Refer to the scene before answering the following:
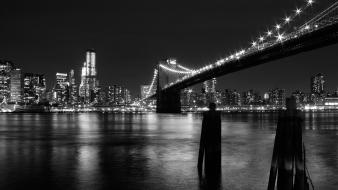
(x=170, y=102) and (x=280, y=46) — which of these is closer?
(x=280, y=46)

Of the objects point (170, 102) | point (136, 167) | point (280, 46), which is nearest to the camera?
point (136, 167)

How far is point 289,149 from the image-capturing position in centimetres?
799

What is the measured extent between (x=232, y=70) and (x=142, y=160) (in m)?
46.8

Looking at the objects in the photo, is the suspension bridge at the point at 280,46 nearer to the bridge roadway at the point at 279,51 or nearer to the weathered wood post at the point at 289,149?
the bridge roadway at the point at 279,51

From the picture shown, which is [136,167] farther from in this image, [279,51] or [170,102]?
[170,102]

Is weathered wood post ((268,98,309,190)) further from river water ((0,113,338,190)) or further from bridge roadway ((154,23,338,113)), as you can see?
bridge roadway ((154,23,338,113))

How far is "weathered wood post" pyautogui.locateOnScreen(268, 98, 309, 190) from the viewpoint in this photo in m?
7.99

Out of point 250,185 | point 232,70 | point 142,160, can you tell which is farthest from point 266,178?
point 232,70

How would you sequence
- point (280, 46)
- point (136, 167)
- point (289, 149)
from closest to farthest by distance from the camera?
1. point (289, 149)
2. point (136, 167)
3. point (280, 46)

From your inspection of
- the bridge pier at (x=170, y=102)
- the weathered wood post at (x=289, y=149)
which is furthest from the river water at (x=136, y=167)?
the bridge pier at (x=170, y=102)

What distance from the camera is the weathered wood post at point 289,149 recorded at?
7992mm

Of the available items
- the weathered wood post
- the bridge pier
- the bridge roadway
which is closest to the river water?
the weathered wood post

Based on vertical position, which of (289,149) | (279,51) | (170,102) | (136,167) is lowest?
(136,167)

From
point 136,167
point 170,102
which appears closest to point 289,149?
point 136,167
